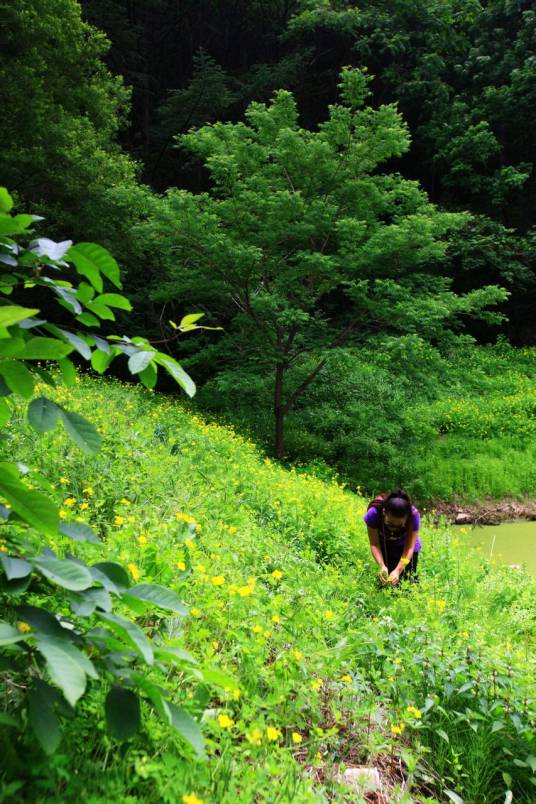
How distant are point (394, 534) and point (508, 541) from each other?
17.4 ft

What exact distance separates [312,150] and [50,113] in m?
6.98

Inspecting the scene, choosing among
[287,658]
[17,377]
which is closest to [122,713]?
[17,377]

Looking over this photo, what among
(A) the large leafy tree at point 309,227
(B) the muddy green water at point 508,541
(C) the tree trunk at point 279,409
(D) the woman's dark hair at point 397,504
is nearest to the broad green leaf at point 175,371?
(D) the woman's dark hair at point 397,504

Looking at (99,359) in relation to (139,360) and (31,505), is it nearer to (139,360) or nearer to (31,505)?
(139,360)

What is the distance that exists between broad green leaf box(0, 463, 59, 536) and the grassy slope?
858mm

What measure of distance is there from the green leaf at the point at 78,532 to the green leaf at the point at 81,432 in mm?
229

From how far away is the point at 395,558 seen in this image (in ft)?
14.4

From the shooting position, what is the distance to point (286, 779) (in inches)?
69.0

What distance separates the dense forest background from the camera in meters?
8.86

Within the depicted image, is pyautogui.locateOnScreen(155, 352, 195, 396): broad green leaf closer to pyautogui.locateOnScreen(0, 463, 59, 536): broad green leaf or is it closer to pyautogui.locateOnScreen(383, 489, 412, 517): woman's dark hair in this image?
pyautogui.locateOnScreen(0, 463, 59, 536): broad green leaf

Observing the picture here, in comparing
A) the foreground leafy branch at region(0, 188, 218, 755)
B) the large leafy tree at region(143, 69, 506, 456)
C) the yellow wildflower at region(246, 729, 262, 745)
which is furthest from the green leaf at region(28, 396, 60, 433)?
the large leafy tree at region(143, 69, 506, 456)

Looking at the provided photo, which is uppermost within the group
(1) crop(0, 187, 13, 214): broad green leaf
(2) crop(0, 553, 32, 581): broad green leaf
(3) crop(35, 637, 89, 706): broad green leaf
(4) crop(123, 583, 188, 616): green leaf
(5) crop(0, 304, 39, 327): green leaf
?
(1) crop(0, 187, 13, 214): broad green leaf

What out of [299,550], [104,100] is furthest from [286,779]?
[104,100]

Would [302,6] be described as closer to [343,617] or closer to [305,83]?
[305,83]
